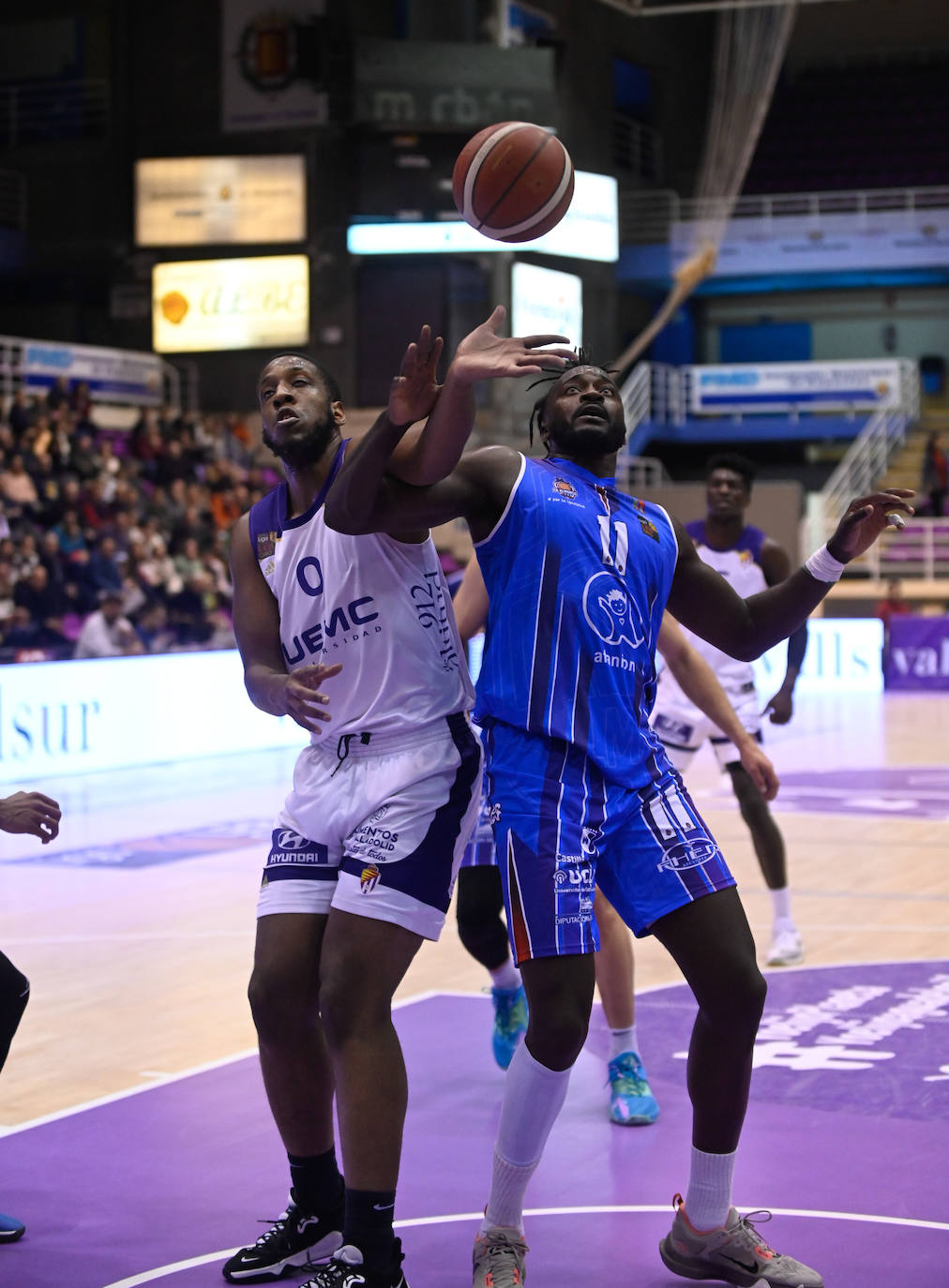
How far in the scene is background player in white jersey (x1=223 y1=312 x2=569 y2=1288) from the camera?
11.5 feet

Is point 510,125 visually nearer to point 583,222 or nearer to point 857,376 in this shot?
point 583,222

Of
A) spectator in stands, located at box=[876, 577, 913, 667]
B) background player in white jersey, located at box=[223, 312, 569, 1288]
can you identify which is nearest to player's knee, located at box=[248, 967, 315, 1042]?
background player in white jersey, located at box=[223, 312, 569, 1288]

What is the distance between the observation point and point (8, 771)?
1212cm

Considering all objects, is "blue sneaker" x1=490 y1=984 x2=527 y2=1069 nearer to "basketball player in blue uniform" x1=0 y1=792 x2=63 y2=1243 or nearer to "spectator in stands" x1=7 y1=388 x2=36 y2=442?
"basketball player in blue uniform" x1=0 y1=792 x2=63 y2=1243

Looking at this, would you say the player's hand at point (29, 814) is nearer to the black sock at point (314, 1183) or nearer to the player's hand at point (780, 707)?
the black sock at point (314, 1183)

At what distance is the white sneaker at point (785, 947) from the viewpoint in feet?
22.9

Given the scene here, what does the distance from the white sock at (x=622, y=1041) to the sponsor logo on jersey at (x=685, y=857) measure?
144 cm

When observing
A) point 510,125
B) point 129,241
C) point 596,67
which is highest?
point 596,67

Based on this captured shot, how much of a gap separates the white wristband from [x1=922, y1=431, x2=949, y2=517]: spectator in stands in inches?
924

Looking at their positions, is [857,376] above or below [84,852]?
above

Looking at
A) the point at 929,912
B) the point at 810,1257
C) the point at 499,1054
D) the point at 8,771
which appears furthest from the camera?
the point at 8,771

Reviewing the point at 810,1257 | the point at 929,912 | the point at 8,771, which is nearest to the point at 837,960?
the point at 929,912

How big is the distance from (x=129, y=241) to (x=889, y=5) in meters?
14.8

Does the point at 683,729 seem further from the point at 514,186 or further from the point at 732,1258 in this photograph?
the point at 732,1258
